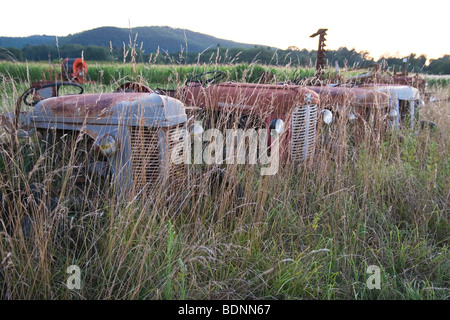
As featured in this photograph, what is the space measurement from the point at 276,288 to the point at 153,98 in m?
1.38

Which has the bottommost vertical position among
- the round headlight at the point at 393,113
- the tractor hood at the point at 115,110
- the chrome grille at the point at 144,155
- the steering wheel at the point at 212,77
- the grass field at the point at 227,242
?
the grass field at the point at 227,242

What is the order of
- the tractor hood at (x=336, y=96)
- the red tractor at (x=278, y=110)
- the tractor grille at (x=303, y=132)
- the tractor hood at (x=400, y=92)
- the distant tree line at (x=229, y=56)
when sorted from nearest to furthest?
the distant tree line at (x=229, y=56) → the red tractor at (x=278, y=110) → the tractor grille at (x=303, y=132) → the tractor hood at (x=336, y=96) → the tractor hood at (x=400, y=92)

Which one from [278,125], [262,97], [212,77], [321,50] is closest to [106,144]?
[278,125]

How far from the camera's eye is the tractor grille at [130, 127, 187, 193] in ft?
7.32

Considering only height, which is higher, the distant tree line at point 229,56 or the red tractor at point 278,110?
the distant tree line at point 229,56

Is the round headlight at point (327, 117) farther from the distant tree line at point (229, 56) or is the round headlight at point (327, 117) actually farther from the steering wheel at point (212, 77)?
the steering wheel at point (212, 77)

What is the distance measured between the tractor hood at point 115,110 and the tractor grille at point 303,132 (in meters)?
1.42

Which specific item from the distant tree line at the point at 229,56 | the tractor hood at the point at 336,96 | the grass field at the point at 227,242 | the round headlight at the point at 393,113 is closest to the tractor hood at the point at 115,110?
the grass field at the point at 227,242

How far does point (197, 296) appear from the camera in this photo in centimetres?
172

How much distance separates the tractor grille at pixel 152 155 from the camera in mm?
2230

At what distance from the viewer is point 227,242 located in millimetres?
2191

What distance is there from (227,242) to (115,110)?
1091 mm

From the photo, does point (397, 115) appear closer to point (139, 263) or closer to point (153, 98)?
point (153, 98)
